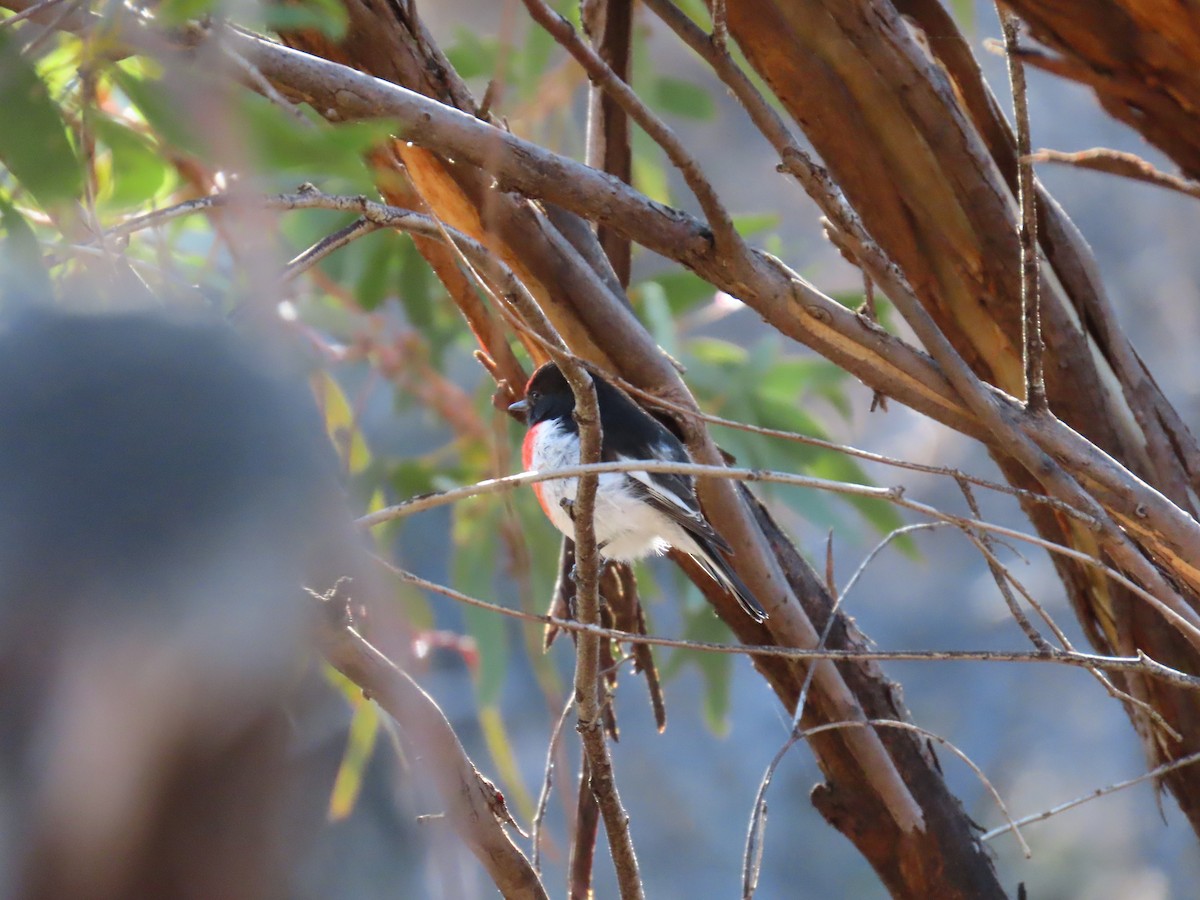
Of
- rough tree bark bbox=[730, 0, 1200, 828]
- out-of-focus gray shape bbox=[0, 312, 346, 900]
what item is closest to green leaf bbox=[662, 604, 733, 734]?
rough tree bark bbox=[730, 0, 1200, 828]

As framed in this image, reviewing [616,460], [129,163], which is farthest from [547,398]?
[129,163]

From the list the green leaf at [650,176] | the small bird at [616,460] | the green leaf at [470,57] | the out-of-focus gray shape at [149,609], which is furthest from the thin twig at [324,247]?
the green leaf at [650,176]

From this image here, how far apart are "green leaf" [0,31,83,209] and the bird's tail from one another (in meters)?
0.94

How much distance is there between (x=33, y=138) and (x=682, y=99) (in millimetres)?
1973

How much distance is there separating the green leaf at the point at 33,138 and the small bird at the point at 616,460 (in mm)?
1280

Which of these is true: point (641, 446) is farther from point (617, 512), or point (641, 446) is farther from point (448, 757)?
point (448, 757)

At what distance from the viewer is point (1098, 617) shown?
4.46ft

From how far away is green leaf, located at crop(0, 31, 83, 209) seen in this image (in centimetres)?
43

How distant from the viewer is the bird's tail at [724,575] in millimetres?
1305

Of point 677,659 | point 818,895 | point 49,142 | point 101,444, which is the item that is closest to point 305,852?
point 101,444

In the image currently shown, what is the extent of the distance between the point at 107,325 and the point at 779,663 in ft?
3.61

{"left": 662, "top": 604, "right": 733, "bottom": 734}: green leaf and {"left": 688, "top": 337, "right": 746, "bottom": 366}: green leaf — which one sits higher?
{"left": 688, "top": 337, "right": 746, "bottom": 366}: green leaf

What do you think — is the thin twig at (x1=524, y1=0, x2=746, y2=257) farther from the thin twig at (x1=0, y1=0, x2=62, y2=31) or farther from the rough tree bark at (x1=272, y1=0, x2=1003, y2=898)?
the thin twig at (x1=0, y1=0, x2=62, y2=31)

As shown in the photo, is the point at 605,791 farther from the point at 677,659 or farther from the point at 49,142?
the point at 677,659
